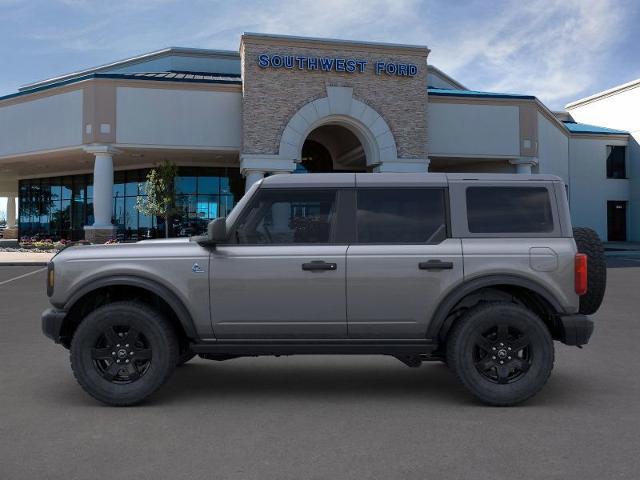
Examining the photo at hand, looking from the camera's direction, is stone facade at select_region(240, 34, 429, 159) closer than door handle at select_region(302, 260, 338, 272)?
No

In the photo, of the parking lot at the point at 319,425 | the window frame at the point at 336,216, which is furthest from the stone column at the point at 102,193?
the window frame at the point at 336,216

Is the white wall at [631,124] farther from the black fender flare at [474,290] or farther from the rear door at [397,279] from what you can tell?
the rear door at [397,279]

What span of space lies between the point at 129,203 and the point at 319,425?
110 ft

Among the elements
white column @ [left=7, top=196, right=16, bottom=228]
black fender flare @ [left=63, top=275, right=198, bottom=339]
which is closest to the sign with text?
black fender flare @ [left=63, top=275, right=198, bottom=339]

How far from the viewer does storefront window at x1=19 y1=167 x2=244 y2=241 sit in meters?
34.3

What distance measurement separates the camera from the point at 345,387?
5.82 meters

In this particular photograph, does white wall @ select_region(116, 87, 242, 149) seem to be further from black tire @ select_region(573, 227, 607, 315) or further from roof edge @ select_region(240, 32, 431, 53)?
black tire @ select_region(573, 227, 607, 315)

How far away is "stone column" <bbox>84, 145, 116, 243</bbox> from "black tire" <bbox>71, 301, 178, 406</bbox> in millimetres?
24904

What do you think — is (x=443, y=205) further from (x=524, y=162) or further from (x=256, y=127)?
(x=524, y=162)

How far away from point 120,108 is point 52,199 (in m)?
15.0

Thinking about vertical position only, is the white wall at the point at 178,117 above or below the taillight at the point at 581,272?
above

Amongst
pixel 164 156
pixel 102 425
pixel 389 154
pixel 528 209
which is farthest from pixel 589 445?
pixel 164 156

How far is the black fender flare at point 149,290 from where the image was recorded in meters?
5.14

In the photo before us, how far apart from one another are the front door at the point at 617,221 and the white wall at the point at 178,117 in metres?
29.2
